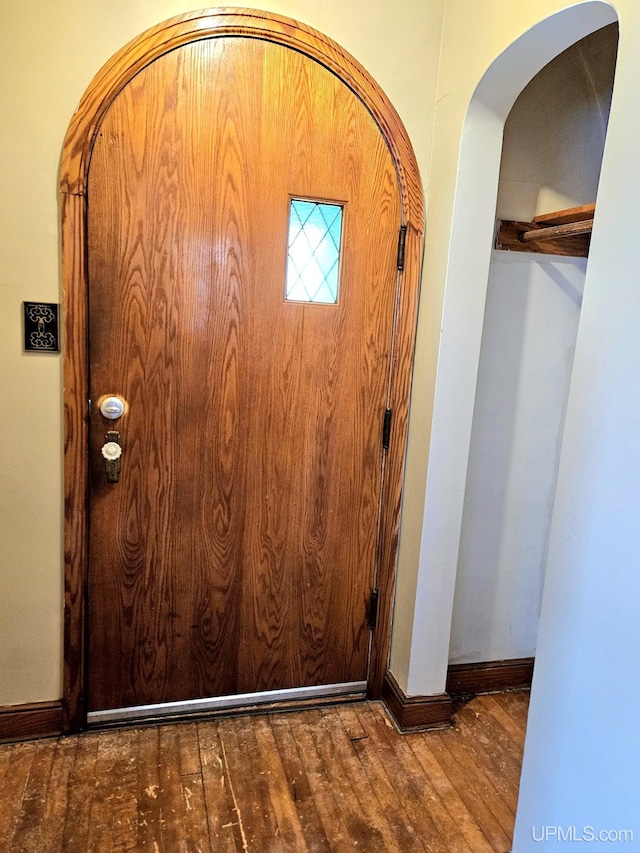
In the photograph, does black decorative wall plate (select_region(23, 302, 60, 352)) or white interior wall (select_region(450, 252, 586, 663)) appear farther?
white interior wall (select_region(450, 252, 586, 663))

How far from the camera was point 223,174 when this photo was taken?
5.46ft

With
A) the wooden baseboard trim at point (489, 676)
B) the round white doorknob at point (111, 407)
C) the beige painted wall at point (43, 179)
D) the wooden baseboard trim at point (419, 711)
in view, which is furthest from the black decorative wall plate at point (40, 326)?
the wooden baseboard trim at point (489, 676)

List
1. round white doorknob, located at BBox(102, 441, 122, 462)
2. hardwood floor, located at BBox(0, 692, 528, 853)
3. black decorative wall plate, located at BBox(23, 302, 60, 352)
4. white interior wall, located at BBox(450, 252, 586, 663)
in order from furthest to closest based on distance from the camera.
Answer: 1. white interior wall, located at BBox(450, 252, 586, 663)
2. round white doorknob, located at BBox(102, 441, 122, 462)
3. black decorative wall plate, located at BBox(23, 302, 60, 352)
4. hardwood floor, located at BBox(0, 692, 528, 853)

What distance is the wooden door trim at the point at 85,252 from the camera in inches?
60.7

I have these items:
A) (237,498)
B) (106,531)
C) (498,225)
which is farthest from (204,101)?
(106,531)

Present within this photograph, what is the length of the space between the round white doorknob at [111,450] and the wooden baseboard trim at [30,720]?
0.78 metres

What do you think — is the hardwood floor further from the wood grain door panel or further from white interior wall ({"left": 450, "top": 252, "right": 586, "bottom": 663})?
white interior wall ({"left": 450, "top": 252, "right": 586, "bottom": 663})

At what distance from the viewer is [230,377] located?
5.81 feet

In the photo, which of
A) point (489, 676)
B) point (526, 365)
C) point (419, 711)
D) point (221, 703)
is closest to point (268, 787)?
point (221, 703)

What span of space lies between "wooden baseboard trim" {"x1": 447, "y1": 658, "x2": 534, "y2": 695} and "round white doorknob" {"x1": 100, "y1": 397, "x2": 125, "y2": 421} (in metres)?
1.48

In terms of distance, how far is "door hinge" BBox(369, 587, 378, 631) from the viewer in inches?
79.4

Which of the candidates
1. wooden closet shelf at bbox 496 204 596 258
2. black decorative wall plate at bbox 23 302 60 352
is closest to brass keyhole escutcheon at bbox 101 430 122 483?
black decorative wall plate at bbox 23 302 60 352

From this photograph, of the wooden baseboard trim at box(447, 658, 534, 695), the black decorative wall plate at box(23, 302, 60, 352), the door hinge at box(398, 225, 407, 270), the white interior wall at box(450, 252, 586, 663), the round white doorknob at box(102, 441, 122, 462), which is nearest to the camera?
the black decorative wall plate at box(23, 302, 60, 352)

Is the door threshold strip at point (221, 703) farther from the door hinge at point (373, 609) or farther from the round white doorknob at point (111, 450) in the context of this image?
the round white doorknob at point (111, 450)
